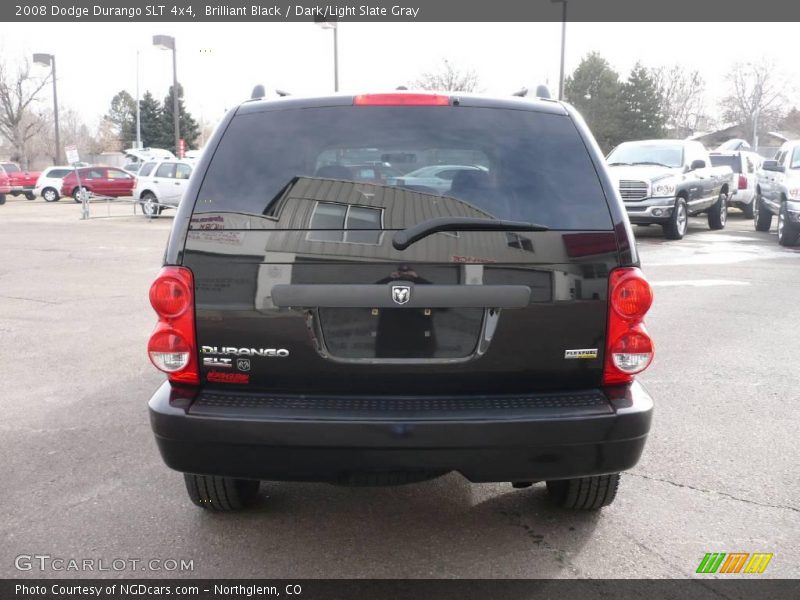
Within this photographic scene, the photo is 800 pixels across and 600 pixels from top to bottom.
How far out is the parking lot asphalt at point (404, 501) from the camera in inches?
128

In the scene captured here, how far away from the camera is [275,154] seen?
3.08 m

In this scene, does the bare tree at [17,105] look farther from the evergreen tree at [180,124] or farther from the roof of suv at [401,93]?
the roof of suv at [401,93]

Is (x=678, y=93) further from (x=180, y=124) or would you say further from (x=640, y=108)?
(x=180, y=124)

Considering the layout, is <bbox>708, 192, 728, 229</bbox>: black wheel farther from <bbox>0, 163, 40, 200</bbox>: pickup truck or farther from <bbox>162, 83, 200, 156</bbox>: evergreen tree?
<bbox>162, 83, 200, 156</bbox>: evergreen tree

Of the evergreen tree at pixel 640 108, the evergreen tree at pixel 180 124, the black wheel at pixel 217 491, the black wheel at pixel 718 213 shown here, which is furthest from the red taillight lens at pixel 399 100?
the evergreen tree at pixel 180 124

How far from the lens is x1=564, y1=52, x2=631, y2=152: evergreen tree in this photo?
208ft

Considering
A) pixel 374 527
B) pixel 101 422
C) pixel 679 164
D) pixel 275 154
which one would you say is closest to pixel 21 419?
pixel 101 422

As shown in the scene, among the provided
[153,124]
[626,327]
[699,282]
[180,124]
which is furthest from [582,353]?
[153,124]

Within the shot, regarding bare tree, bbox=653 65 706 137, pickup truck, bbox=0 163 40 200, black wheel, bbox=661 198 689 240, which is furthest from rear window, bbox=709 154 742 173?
bare tree, bbox=653 65 706 137

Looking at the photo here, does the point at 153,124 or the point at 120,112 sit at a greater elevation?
the point at 120,112

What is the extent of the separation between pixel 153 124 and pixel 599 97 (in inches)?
1981

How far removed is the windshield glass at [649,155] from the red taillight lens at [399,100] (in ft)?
49.9

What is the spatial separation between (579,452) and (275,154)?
1647 mm

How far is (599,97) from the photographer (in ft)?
211
